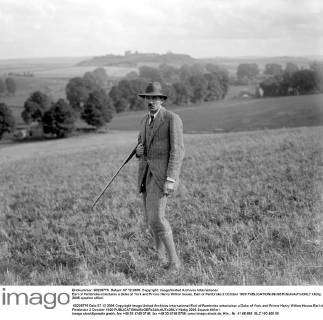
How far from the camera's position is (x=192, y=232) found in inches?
223

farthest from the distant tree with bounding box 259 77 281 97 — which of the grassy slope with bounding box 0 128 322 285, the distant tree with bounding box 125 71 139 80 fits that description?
the grassy slope with bounding box 0 128 322 285

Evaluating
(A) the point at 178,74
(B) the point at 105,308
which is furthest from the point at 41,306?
(A) the point at 178,74

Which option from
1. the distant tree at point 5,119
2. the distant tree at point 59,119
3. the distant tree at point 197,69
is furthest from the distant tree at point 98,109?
the distant tree at point 197,69

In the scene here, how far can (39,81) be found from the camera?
4584 centimetres

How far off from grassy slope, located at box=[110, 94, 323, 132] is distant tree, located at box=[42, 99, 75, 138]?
873 centimetres

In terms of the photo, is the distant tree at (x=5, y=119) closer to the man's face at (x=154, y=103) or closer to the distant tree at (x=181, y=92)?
the distant tree at (x=181, y=92)

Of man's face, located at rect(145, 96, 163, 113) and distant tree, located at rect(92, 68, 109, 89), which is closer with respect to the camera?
man's face, located at rect(145, 96, 163, 113)

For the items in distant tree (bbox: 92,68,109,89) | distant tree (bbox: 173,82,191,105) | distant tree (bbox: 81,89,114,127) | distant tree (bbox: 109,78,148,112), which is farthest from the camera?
distant tree (bbox: 92,68,109,89)

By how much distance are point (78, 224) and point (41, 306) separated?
80.4 inches

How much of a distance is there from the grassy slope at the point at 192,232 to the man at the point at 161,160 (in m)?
0.43

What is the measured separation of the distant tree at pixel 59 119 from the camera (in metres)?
47.4

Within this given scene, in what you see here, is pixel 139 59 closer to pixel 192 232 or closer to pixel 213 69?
pixel 213 69

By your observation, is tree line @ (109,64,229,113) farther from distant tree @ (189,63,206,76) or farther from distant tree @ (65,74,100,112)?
distant tree @ (65,74,100,112)

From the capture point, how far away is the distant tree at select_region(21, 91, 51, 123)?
1864 inches
